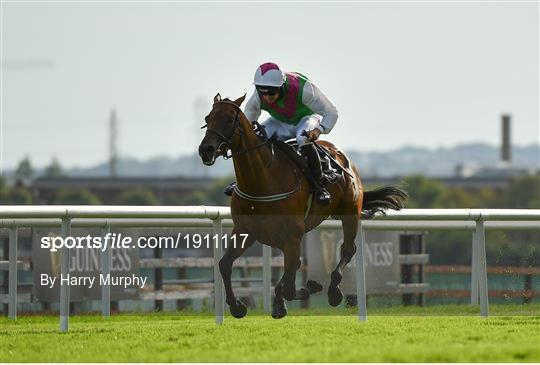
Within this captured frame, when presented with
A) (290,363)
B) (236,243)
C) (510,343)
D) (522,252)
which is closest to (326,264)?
(522,252)

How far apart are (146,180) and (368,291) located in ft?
342

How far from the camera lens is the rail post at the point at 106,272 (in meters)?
13.2

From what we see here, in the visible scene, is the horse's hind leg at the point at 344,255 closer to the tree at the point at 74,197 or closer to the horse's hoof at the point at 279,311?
the horse's hoof at the point at 279,311

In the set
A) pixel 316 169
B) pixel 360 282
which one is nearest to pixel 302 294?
pixel 360 282

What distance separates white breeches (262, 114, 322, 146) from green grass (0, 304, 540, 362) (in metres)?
1.57

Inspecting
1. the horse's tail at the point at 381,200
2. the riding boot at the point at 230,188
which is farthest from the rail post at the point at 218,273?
the horse's tail at the point at 381,200

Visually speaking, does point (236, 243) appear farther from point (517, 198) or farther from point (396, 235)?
point (517, 198)

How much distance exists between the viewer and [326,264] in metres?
15.9

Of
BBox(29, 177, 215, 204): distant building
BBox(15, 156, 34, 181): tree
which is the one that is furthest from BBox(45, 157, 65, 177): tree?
BBox(29, 177, 215, 204): distant building

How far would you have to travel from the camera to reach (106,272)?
523 inches

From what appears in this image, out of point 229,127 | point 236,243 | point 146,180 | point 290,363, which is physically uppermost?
point 146,180

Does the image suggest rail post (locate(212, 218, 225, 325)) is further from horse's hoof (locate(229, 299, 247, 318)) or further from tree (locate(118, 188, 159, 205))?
tree (locate(118, 188, 159, 205))

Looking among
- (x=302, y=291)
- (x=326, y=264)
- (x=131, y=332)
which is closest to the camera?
(x=131, y=332)

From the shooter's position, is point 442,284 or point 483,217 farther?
point 442,284
